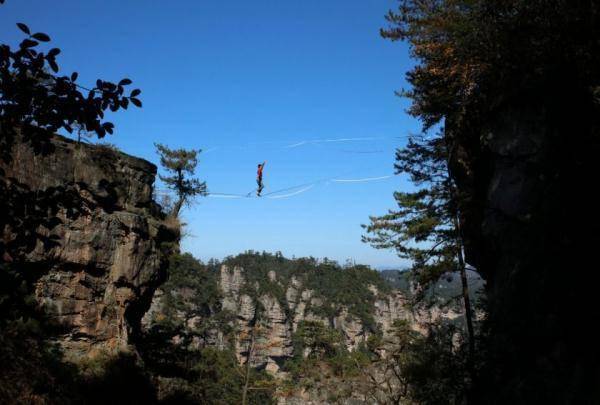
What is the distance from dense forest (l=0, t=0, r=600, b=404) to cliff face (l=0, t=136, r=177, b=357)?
0.22 feet

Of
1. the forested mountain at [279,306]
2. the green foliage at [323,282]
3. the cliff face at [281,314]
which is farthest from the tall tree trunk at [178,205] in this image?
the green foliage at [323,282]

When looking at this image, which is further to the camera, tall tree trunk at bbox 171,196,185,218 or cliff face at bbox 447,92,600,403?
tall tree trunk at bbox 171,196,185,218

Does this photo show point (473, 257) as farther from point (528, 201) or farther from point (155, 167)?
point (155, 167)

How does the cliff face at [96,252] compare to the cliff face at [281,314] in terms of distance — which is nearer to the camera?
the cliff face at [96,252]

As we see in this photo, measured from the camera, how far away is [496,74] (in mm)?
12711

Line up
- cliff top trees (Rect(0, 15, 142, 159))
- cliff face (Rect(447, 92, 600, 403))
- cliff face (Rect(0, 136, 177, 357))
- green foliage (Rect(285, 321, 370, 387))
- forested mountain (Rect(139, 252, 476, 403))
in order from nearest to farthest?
cliff top trees (Rect(0, 15, 142, 159)) < cliff face (Rect(447, 92, 600, 403)) < cliff face (Rect(0, 136, 177, 357)) < green foliage (Rect(285, 321, 370, 387)) < forested mountain (Rect(139, 252, 476, 403))

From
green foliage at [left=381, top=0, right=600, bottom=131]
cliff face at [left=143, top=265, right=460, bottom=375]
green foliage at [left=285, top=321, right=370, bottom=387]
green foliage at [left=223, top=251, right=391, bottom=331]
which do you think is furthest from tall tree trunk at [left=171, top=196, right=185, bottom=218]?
green foliage at [left=223, top=251, right=391, bottom=331]

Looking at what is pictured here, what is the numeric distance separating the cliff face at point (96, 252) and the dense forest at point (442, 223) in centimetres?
7

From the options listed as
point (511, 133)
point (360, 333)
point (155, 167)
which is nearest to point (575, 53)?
point (511, 133)

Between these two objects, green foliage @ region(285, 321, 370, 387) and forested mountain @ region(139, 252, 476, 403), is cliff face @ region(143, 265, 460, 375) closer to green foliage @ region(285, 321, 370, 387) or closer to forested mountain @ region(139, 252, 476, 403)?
forested mountain @ region(139, 252, 476, 403)

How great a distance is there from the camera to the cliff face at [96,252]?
15.1 metres

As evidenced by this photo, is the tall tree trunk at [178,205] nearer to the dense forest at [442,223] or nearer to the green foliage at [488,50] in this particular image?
the dense forest at [442,223]

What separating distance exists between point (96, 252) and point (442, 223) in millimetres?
14539

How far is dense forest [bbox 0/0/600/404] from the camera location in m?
2.96
